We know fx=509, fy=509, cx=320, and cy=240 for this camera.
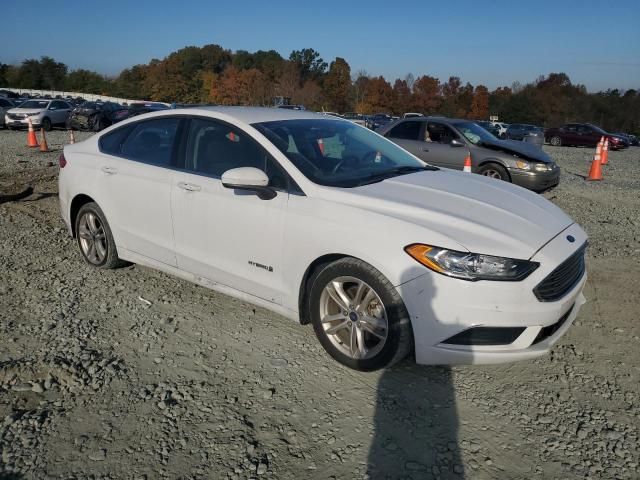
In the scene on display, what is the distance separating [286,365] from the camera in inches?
131

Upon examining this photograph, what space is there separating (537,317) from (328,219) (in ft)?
4.41

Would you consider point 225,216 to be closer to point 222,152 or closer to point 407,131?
point 222,152

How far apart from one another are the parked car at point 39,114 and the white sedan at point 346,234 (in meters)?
20.8

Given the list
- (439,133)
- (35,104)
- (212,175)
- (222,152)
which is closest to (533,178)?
(439,133)

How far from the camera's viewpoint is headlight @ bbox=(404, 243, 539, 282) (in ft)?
9.25

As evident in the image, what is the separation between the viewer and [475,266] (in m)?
2.83

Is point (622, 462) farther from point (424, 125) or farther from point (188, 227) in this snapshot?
point (424, 125)

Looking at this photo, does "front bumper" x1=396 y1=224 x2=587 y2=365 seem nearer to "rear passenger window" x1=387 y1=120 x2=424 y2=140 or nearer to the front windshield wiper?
the front windshield wiper

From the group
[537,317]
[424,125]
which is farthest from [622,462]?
[424,125]

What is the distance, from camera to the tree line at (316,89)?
64.8 m

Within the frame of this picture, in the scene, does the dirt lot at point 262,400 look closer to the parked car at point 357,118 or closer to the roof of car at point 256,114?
the roof of car at point 256,114

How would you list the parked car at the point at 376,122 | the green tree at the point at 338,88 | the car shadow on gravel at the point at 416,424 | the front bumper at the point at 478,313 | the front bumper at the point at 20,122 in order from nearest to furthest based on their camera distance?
the car shadow on gravel at the point at 416,424, the front bumper at the point at 478,313, the front bumper at the point at 20,122, the parked car at the point at 376,122, the green tree at the point at 338,88

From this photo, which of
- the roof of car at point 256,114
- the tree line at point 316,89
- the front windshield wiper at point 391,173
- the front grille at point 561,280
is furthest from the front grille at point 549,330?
the tree line at point 316,89

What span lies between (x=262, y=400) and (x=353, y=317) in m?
0.74
